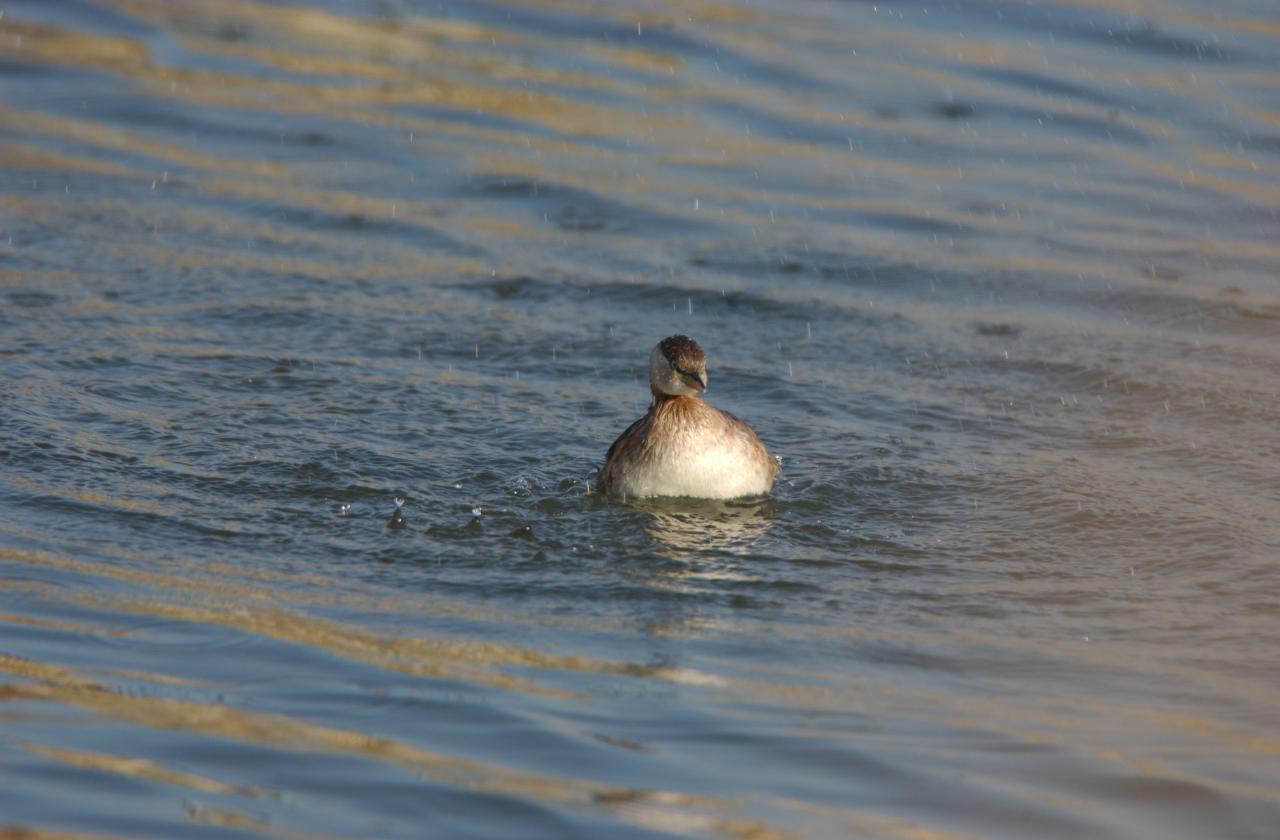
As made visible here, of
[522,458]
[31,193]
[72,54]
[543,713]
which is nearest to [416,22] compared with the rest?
[72,54]

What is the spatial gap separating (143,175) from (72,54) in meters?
4.05

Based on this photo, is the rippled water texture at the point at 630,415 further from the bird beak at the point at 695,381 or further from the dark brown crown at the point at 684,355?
the dark brown crown at the point at 684,355

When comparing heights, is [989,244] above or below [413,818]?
above

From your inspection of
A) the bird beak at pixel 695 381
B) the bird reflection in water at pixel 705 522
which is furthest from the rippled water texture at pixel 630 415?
the bird beak at pixel 695 381

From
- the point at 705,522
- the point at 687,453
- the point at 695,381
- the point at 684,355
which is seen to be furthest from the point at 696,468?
the point at 684,355

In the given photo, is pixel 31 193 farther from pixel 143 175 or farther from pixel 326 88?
pixel 326 88

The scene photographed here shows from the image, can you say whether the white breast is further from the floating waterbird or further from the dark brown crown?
the dark brown crown

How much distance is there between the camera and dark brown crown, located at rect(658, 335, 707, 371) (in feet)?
31.2

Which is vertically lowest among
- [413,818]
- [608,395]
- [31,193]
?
[413,818]

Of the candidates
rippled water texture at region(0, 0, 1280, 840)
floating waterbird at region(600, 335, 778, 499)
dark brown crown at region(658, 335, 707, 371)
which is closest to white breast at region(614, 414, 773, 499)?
floating waterbird at region(600, 335, 778, 499)

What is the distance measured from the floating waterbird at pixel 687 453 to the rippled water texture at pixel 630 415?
6.7 inches

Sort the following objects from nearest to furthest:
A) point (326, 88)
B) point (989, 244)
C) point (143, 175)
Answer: point (989, 244) < point (143, 175) < point (326, 88)

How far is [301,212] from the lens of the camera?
14.6 m

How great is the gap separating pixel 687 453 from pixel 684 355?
0.54 m
